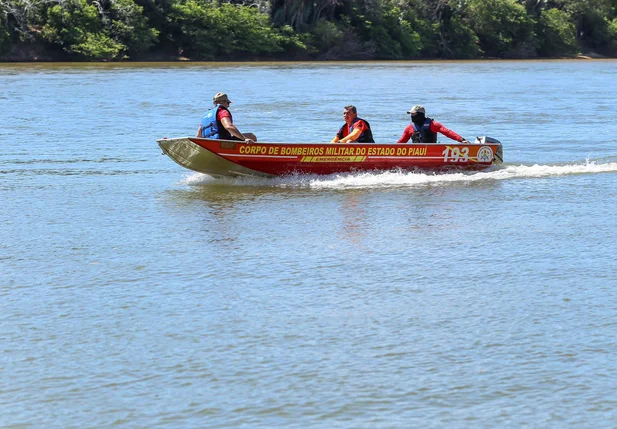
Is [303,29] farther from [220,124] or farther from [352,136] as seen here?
[220,124]

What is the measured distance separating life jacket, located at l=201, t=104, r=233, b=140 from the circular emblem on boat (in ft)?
13.9

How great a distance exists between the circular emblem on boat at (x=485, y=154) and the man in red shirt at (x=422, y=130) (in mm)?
554

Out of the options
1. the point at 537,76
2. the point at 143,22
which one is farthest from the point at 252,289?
the point at 143,22

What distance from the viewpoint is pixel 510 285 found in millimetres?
10422

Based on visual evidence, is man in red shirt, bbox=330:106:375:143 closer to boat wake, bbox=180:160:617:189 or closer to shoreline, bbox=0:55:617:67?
boat wake, bbox=180:160:617:189

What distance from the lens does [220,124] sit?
664 inches

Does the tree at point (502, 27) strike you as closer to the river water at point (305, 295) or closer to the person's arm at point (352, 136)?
the river water at point (305, 295)

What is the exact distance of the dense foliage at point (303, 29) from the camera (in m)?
65.2

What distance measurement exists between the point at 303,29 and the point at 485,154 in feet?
197

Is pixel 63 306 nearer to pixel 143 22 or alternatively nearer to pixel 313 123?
pixel 313 123

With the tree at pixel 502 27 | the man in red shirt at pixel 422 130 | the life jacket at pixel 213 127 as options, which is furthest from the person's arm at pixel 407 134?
the tree at pixel 502 27

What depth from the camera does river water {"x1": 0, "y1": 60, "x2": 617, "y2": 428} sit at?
735cm

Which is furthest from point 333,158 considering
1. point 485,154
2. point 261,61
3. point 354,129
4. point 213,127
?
point 261,61

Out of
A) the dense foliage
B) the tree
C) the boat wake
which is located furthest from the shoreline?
the boat wake
